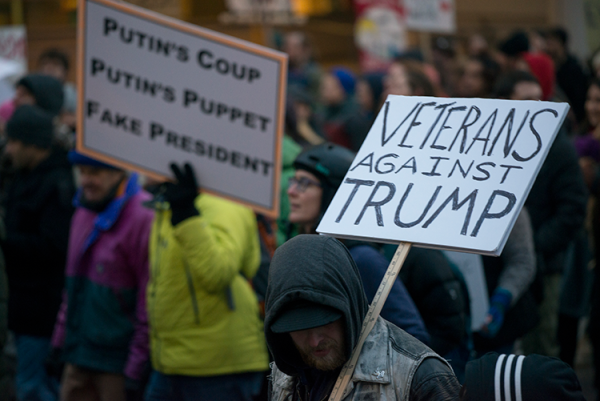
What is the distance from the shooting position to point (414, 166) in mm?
2355

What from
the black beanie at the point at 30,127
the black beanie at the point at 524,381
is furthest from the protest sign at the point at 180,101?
the black beanie at the point at 524,381

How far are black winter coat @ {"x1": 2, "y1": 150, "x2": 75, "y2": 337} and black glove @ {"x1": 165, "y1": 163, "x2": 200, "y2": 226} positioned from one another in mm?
1324

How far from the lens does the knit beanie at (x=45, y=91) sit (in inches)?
250

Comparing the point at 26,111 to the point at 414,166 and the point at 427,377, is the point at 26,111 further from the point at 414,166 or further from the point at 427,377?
the point at 427,377

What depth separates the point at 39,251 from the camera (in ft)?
15.6

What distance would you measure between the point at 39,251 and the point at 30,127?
0.85 meters

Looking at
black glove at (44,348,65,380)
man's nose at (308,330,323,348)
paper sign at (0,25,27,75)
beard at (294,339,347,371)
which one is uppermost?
man's nose at (308,330,323,348)

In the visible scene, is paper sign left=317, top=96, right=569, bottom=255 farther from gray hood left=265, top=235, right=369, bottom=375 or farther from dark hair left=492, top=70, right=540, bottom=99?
dark hair left=492, top=70, right=540, bottom=99

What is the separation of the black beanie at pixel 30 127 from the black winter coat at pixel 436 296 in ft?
9.33

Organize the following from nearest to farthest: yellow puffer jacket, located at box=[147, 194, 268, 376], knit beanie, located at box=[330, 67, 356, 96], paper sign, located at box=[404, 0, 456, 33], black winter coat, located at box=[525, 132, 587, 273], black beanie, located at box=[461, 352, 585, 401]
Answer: black beanie, located at box=[461, 352, 585, 401]
yellow puffer jacket, located at box=[147, 194, 268, 376]
black winter coat, located at box=[525, 132, 587, 273]
paper sign, located at box=[404, 0, 456, 33]
knit beanie, located at box=[330, 67, 356, 96]

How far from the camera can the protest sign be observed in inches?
150

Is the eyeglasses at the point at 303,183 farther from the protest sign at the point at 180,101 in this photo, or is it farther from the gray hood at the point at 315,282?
the gray hood at the point at 315,282

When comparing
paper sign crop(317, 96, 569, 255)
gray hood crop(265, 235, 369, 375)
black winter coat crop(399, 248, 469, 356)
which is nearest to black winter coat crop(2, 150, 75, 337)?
black winter coat crop(399, 248, 469, 356)

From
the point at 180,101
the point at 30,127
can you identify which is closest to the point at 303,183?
the point at 180,101
